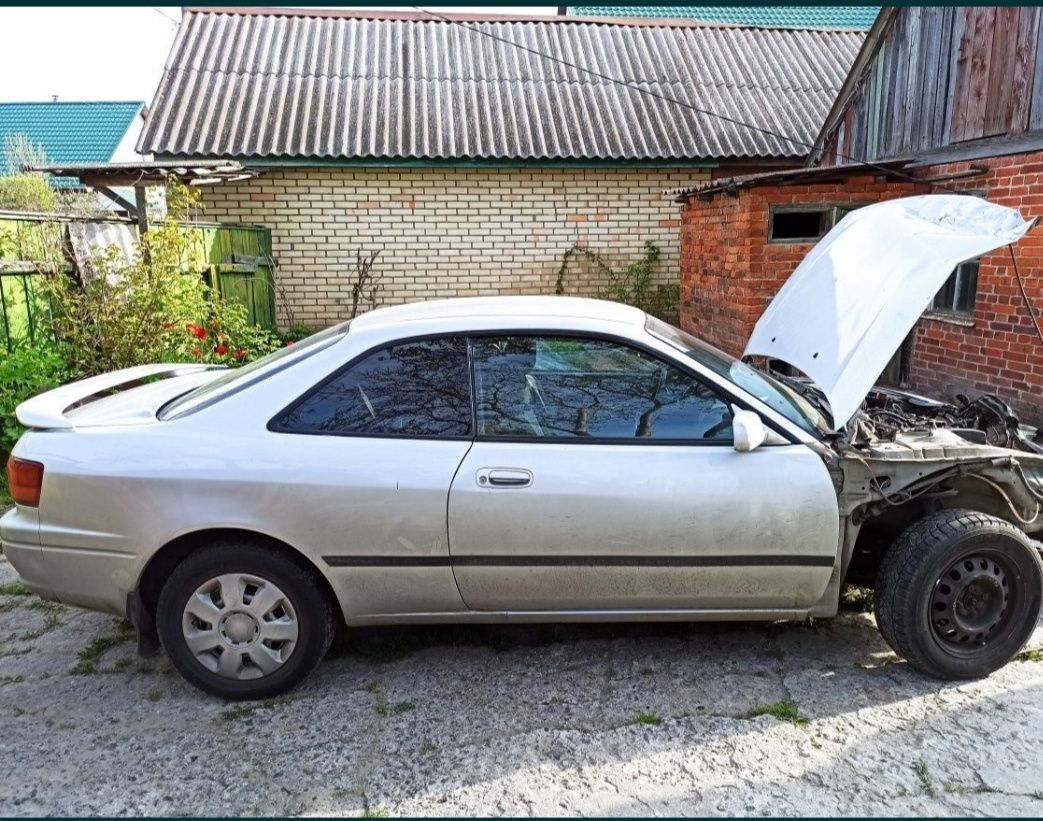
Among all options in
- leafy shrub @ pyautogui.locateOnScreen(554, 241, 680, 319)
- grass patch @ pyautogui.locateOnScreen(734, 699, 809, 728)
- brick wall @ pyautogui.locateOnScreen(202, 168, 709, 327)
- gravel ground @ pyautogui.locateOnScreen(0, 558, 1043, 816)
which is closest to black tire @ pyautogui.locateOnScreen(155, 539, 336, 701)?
gravel ground @ pyautogui.locateOnScreen(0, 558, 1043, 816)

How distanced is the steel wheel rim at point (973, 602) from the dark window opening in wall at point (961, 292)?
14.3 feet

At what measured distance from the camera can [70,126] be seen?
87.2 feet

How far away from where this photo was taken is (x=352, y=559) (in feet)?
10.4

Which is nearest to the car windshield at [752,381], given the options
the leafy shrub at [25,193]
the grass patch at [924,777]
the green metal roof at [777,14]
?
the grass patch at [924,777]

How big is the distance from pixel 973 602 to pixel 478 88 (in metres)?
10.7

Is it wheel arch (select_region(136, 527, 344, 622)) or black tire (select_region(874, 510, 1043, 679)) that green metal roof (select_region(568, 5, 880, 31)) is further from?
wheel arch (select_region(136, 527, 344, 622))

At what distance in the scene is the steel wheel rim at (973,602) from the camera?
3.31m

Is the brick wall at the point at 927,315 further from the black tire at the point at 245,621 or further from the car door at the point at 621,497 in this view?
the black tire at the point at 245,621

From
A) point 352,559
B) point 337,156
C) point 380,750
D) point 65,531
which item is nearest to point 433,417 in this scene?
point 352,559

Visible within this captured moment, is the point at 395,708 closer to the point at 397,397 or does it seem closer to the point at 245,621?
the point at 245,621

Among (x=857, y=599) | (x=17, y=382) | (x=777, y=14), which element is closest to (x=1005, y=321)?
(x=857, y=599)

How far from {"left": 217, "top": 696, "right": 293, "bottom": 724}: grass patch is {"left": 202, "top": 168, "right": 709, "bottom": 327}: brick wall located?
27.0ft

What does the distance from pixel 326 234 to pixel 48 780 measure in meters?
8.96

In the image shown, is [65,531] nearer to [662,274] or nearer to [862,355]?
[862,355]
